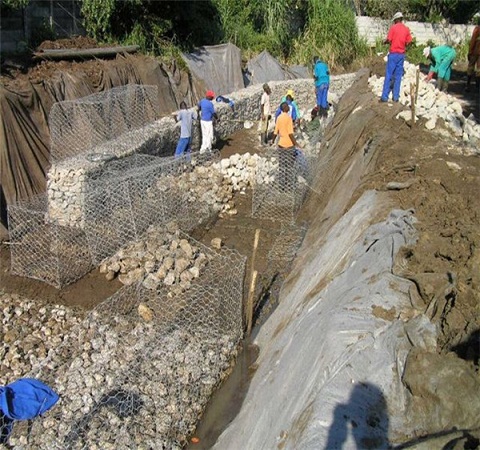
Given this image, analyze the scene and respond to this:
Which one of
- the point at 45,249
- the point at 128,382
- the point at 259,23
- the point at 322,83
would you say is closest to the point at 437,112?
the point at 322,83

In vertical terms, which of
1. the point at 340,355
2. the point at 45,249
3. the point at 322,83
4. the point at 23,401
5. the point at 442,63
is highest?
the point at 340,355

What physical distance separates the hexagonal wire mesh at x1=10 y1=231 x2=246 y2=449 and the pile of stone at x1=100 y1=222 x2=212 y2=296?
17 cm

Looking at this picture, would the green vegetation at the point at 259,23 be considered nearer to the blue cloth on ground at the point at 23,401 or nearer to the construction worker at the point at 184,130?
the construction worker at the point at 184,130

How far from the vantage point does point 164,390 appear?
21.1 feet

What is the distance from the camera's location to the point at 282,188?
11.9m

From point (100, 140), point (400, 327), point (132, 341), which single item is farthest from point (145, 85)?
point (400, 327)

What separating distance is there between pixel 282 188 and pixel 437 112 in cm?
331

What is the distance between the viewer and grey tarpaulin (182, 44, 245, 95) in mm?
17172

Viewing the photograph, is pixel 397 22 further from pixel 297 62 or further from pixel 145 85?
pixel 297 62

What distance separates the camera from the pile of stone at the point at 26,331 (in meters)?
7.05

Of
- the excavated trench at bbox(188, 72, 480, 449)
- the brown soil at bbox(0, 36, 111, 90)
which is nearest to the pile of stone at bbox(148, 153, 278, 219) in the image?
the excavated trench at bbox(188, 72, 480, 449)

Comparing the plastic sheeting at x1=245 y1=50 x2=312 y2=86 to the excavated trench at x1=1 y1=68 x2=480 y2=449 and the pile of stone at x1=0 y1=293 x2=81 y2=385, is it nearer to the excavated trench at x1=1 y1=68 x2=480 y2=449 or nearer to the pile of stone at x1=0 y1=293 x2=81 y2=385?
the excavated trench at x1=1 y1=68 x2=480 y2=449

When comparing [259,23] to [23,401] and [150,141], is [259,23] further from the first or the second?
[23,401]

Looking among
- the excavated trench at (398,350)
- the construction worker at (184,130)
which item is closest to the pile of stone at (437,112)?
the excavated trench at (398,350)
